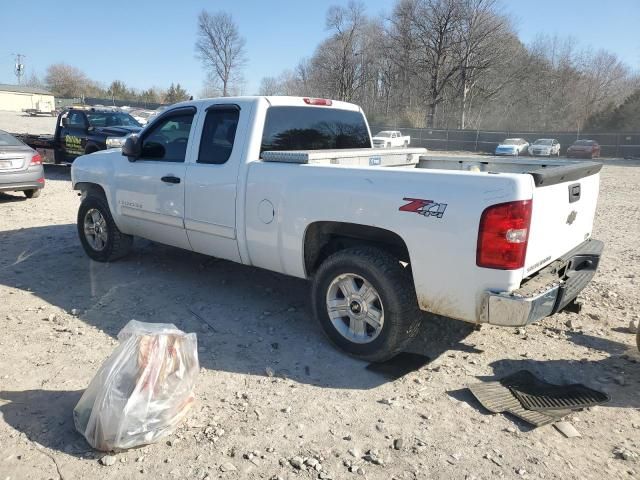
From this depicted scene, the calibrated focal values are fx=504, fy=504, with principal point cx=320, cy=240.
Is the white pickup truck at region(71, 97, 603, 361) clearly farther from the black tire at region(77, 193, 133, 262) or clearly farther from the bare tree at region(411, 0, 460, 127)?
the bare tree at region(411, 0, 460, 127)

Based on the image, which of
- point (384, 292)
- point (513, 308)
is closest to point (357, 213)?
point (384, 292)

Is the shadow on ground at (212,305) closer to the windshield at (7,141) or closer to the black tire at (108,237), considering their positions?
the black tire at (108,237)

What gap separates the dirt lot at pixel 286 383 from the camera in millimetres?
2746

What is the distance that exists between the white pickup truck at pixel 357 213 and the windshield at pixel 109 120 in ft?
30.3

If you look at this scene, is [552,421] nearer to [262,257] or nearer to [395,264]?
[395,264]

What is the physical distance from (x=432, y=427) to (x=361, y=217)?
57.9 inches

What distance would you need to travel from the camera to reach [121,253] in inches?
241

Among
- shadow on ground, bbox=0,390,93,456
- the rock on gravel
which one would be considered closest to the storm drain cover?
the rock on gravel

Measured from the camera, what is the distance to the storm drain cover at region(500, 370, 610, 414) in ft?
10.8

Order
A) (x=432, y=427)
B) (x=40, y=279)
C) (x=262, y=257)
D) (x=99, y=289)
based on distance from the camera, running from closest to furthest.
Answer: (x=432, y=427) → (x=262, y=257) → (x=99, y=289) → (x=40, y=279)

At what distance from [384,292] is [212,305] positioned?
80.0 inches

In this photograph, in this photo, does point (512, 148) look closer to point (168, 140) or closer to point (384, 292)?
point (168, 140)

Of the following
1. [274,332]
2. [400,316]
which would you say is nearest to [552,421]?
[400,316]

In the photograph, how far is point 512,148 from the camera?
34.7 meters
